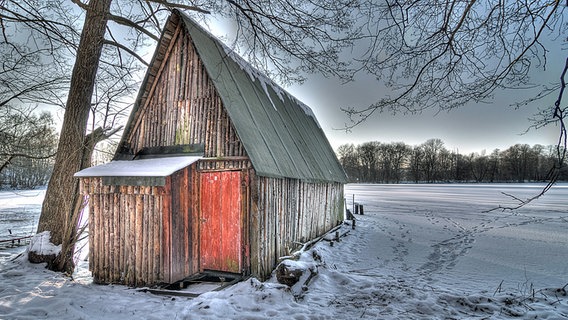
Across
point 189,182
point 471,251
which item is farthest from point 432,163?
point 189,182

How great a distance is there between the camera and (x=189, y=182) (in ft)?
24.4

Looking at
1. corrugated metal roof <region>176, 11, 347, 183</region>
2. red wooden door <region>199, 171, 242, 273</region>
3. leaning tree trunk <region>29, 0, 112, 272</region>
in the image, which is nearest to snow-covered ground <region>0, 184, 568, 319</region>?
leaning tree trunk <region>29, 0, 112, 272</region>

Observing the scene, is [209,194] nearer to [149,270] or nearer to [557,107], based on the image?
[149,270]

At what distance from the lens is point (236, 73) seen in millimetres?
9586

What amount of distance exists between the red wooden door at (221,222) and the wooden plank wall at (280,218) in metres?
0.56

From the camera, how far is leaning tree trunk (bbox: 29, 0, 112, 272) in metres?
7.56

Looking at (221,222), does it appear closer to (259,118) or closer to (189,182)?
(189,182)

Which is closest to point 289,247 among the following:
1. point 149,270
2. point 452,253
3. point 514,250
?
point 149,270

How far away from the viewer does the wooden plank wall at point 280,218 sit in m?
7.00

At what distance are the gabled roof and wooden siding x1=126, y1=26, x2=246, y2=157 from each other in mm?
230

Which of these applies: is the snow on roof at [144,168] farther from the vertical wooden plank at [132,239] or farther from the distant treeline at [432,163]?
the distant treeline at [432,163]

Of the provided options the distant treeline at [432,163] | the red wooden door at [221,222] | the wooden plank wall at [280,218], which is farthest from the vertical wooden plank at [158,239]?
the distant treeline at [432,163]

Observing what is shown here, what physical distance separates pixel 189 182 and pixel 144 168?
3.69 ft

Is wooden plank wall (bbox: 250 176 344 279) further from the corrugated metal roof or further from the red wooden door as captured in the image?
the red wooden door
